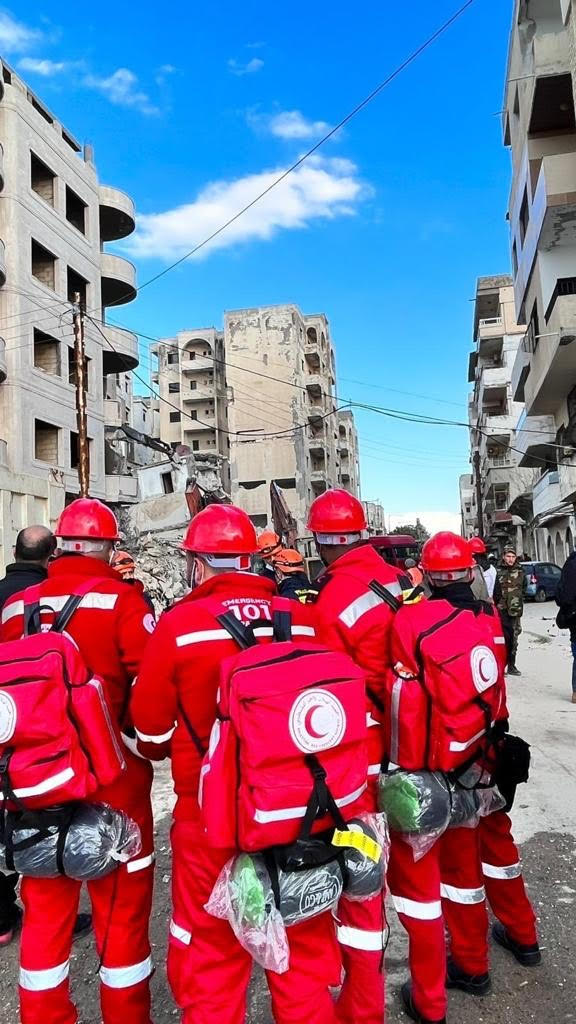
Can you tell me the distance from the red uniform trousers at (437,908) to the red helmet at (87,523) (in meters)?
1.77

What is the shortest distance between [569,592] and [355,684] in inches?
240

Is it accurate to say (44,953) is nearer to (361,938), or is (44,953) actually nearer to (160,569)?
(361,938)

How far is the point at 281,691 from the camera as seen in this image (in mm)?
1855

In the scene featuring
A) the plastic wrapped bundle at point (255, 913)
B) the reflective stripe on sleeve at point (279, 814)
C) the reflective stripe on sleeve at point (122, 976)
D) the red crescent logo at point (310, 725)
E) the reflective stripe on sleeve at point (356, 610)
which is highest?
the reflective stripe on sleeve at point (356, 610)

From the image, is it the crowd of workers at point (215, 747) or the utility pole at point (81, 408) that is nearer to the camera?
the crowd of workers at point (215, 747)

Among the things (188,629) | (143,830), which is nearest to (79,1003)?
(143,830)

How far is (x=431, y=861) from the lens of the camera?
8.45 ft

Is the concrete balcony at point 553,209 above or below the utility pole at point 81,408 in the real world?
above

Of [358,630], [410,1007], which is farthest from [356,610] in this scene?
[410,1007]

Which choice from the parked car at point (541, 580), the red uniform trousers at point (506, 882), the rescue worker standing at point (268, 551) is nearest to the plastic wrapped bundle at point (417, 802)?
the red uniform trousers at point (506, 882)

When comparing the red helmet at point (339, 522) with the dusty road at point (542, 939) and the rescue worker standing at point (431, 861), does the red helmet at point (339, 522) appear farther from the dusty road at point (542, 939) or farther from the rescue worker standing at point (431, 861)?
the dusty road at point (542, 939)

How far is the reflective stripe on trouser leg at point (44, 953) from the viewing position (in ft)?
7.54

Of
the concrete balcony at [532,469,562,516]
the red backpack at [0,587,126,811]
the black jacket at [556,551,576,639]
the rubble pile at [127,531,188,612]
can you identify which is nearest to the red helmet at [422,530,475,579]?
the red backpack at [0,587,126,811]

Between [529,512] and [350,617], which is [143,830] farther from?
[529,512]
